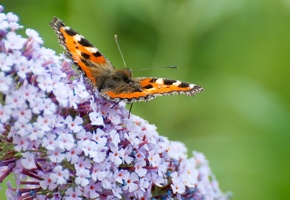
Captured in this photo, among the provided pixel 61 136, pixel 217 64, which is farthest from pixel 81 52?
pixel 217 64

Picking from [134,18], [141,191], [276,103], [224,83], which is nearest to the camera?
[141,191]

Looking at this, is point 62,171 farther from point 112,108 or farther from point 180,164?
point 180,164

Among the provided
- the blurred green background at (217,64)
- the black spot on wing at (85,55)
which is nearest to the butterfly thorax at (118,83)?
the black spot on wing at (85,55)

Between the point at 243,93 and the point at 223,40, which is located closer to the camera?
the point at 243,93

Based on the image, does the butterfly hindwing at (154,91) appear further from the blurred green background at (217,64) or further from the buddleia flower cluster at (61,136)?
the blurred green background at (217,64)

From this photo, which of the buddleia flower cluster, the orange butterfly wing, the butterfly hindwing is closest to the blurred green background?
the orange butterfly wing

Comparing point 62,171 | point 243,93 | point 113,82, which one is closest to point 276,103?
point 243,93

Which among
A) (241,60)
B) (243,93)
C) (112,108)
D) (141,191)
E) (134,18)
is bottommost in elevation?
(141,191)

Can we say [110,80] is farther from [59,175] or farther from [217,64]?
[217,64]
